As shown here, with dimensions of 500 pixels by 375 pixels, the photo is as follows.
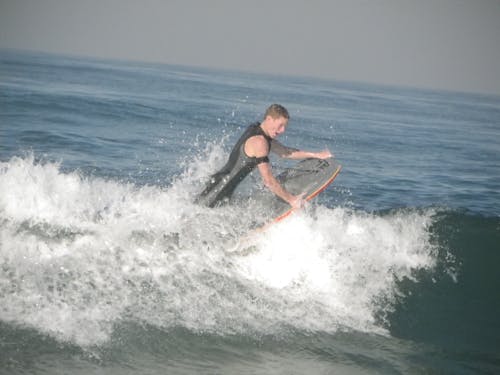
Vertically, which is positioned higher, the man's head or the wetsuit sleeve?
the man's head

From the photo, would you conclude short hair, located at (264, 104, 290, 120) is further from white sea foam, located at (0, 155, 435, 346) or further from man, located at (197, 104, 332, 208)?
white sea foam, located at (0, 155, 435, 346)

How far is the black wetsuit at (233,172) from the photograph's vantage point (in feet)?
19.2

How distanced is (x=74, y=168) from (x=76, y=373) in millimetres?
8221

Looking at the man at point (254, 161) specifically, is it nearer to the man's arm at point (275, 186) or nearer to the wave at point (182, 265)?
the man's arm at point (275, 186)

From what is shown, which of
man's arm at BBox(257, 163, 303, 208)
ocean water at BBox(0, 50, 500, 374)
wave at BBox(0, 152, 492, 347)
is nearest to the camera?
ocean water at BBox(0, 50, 500, 374)

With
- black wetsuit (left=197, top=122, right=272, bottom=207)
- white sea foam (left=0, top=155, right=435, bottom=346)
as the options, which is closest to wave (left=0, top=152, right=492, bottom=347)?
white sea foam (left=0, top=155, right=435, bottom=346)

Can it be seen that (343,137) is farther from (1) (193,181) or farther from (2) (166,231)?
(2) (166,231)

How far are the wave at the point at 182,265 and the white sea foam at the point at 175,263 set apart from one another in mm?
17

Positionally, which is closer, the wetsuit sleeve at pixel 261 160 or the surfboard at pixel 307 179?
the wetsuit sleeve at pixel 261 160

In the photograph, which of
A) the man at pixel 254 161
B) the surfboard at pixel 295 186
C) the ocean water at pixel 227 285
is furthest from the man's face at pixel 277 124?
the ocean water at pixel 227 285

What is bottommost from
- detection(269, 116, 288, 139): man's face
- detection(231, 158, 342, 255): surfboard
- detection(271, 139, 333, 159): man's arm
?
detection(231, 158, 342, 255): surfboard

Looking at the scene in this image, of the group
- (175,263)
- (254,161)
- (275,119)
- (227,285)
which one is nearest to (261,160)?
(254,161)

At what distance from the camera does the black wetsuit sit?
585 cm

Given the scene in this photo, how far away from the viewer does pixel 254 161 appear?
5.84 meters
